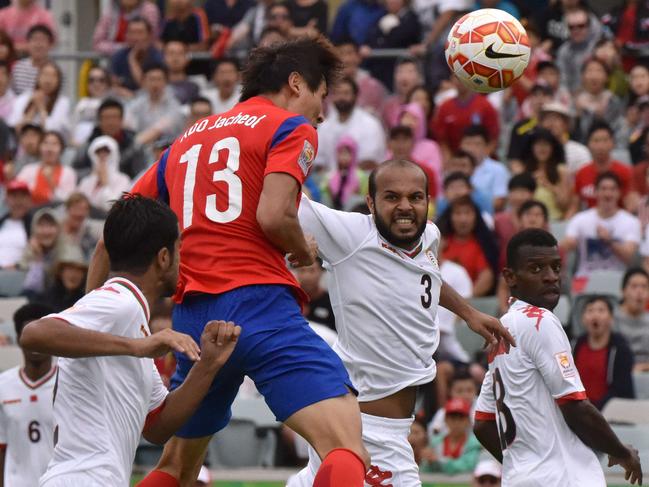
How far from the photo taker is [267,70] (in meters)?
6.45

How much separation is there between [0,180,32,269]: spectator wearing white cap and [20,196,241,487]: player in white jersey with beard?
840 centimetres

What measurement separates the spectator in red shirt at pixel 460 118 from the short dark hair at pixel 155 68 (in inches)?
125

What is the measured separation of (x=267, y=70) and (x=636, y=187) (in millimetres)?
7486

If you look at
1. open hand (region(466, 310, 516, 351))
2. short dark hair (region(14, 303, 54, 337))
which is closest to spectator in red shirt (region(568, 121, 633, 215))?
short dark hair (region(14, 303, 54, 337))

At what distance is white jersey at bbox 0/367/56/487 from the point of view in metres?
8.22

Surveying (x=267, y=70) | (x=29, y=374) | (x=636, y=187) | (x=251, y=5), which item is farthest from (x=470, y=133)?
(x=267, y=70)

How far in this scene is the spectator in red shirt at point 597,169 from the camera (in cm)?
1312

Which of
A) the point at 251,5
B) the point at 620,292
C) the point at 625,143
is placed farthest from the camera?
the point at 251,5

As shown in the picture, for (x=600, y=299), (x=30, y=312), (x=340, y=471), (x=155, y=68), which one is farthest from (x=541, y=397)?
(x=155, y=68)

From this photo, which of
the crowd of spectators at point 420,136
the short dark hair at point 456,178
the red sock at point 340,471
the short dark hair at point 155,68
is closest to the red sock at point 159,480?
the red sock at point 340,471

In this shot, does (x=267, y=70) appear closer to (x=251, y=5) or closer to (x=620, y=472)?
(x=620, y=472)

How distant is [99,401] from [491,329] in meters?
2.01

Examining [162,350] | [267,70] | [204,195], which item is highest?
[267,70]

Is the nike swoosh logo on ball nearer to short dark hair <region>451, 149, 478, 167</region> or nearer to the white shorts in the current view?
the white shorts
